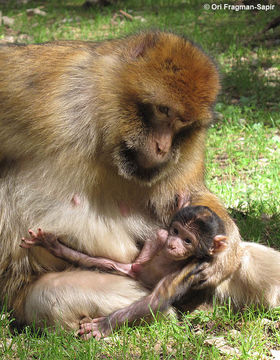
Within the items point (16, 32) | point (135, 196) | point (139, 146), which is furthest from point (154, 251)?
point (16, 32)

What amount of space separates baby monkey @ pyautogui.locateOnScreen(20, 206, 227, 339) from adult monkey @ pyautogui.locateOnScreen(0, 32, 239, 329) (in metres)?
0.07

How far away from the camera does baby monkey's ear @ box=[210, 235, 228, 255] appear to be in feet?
13.2

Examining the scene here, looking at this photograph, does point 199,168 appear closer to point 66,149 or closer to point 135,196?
point 135,196

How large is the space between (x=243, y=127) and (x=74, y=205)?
418 centimetres

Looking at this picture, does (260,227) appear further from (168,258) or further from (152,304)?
(152,304)

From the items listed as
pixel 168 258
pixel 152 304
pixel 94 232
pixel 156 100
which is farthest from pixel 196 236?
pixel 156 100

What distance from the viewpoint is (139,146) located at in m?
3.58

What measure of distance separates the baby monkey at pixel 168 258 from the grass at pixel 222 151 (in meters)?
0.13

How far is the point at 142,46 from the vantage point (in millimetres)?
3719

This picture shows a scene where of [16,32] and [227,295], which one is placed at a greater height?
[16,32]

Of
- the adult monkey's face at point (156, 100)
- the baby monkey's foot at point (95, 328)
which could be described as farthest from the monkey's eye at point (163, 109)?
the baby monkey's foot at point (95, 328)

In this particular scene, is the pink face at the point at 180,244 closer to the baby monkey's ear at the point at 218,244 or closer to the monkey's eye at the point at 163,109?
the baby monkey's ear at the point at 218,244

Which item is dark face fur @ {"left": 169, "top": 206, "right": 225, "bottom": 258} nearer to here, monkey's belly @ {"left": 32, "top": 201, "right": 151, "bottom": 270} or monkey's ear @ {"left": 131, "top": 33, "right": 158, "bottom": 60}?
monkey's belly @ {"left": 32, "top": 201, "right": 151, "bottom": 270}

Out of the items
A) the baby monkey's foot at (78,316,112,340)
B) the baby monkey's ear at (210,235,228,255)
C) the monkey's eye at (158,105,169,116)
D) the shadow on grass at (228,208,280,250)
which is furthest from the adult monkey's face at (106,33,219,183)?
the shadow on grass at (228,208,280,250)
